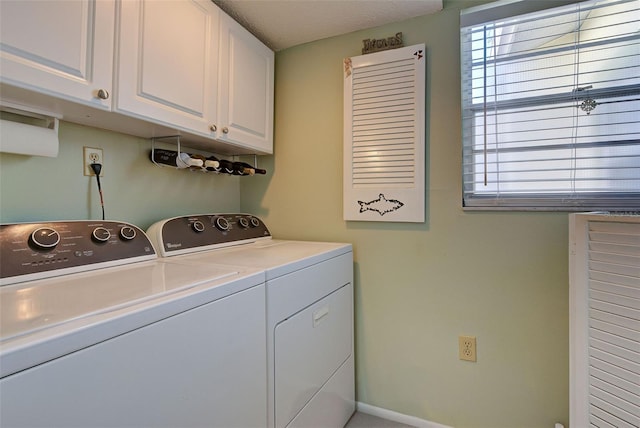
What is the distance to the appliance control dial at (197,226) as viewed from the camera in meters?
1.56

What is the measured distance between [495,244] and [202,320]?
4.52ft

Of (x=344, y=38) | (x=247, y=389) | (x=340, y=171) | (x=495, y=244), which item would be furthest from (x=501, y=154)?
(x=247, y=389)

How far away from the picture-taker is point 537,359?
1490mm

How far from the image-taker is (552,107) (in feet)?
4.85

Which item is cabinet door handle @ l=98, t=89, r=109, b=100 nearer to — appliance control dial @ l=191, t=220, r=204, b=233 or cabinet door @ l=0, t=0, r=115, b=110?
cabinet door @ l=0, t=0, r=115, b=110

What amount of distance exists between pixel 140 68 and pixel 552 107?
70.0 inches

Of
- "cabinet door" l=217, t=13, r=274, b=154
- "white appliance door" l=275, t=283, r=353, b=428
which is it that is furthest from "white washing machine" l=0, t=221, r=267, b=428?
"cabinet door" l=217, t=13, r=274, b=154

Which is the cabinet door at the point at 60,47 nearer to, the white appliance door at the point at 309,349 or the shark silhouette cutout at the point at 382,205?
the white appliance door at the point at 309,349

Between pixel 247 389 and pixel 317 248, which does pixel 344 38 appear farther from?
pixel 247 389

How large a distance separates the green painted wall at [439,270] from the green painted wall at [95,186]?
26.5 inches

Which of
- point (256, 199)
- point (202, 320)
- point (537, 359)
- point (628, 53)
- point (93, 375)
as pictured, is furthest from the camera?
point (256, 199)

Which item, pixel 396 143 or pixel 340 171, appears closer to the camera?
pixel 396 143

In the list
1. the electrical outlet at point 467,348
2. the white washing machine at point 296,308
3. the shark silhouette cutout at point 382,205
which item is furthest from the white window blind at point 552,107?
the white washing machine at point 296,308

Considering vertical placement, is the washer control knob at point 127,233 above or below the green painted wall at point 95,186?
below
